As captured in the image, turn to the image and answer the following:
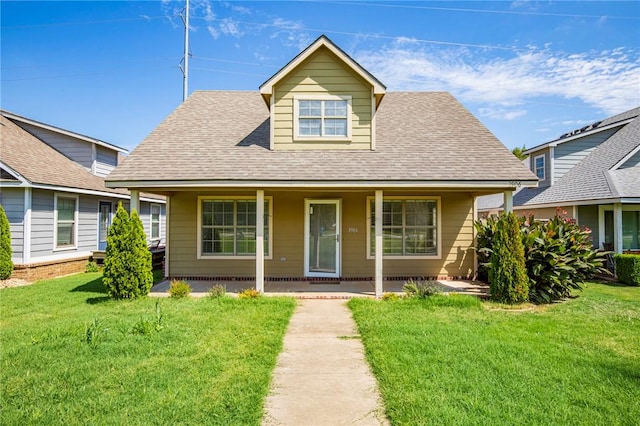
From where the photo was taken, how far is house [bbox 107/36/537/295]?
27.2ft

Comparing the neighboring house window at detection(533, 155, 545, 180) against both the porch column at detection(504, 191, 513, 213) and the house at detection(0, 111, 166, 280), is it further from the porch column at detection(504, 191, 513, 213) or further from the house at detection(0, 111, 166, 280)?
the house at detection(0, 111, 166, 280)

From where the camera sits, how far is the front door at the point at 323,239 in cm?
1027

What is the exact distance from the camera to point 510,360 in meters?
4.43

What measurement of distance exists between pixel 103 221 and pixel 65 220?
7.13 ft

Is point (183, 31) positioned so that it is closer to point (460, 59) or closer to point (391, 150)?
point (460, 59)

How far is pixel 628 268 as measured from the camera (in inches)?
405

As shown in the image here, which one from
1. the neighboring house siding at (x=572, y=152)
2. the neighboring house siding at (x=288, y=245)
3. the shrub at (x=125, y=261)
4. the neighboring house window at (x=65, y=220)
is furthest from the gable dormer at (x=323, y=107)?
the neighboring house siding at (x=572, y=152)

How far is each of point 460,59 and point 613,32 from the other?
5.43 m

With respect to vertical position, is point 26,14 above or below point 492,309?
above

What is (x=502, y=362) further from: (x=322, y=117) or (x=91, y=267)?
(x=91, y=267)

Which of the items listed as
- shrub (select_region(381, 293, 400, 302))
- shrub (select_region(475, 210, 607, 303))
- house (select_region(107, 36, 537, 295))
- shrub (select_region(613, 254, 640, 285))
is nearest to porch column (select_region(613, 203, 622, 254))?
shrub (select_region(613, 254, 640, 285))

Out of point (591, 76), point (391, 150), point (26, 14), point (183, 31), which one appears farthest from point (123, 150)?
point (591, 76)

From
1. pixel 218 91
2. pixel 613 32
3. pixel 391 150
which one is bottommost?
pixel 391 150

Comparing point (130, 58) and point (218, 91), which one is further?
point (130, 58)
